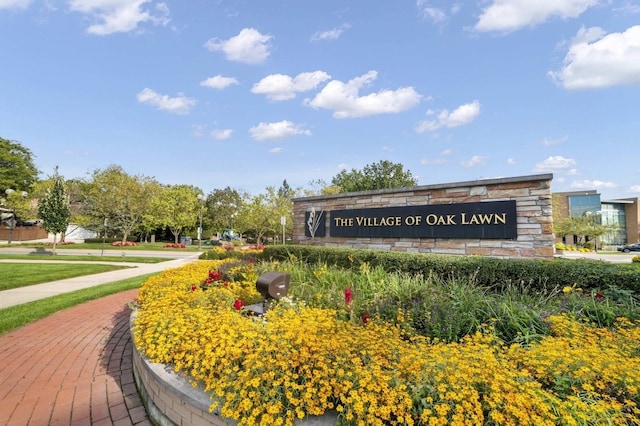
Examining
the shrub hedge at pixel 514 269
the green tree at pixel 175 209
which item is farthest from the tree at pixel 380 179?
the shrub hedge at pixel 514 269

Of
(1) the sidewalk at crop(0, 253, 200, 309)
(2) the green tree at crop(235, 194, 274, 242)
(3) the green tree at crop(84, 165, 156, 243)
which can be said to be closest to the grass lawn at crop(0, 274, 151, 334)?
(1) the sidewalk at crop(0, 253, 200, 309)

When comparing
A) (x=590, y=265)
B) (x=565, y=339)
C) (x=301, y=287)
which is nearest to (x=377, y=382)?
(x=565, y=339)

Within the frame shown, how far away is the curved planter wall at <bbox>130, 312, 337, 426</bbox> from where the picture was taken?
2188mm

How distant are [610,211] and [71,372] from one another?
71750mm

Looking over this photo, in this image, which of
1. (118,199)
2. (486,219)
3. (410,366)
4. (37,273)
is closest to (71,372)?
(410,366)

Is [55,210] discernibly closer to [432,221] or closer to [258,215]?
[258,215]

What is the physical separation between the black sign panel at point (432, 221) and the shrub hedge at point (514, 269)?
160 centimetres

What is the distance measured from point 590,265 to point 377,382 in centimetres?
482

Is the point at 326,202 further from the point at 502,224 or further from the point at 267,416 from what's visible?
the point at 267,416

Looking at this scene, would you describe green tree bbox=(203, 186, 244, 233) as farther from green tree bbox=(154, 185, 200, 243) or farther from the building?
the building

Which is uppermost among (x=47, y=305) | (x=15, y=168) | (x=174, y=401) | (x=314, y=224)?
(x=15, y=168)

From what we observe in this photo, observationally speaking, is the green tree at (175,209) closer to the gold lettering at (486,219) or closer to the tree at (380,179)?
the tree at (380,179)

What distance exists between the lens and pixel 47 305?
6.54m

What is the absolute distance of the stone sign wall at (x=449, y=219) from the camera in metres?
6.74
